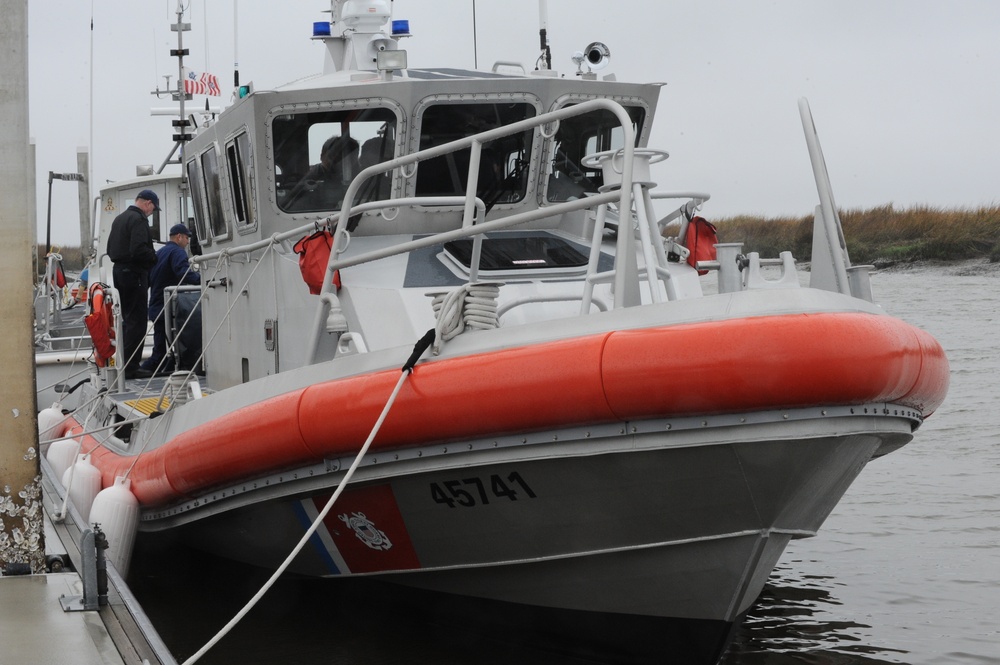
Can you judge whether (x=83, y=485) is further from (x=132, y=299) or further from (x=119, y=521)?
(x=132, y=299)

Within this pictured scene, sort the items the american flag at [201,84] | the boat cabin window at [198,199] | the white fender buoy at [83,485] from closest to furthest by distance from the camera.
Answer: the white fender buoy at [83,485], the boat cabin window at [198,199], the american flag at [201,84]

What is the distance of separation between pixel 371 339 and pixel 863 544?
3.82 m

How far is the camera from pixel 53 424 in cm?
828

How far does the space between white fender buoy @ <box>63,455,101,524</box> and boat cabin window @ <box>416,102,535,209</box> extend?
264 centimetres

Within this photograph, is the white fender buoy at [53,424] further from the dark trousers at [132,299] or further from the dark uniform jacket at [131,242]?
the dark uniform jacket at [131,242]

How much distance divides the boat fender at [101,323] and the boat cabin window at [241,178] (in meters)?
1.96

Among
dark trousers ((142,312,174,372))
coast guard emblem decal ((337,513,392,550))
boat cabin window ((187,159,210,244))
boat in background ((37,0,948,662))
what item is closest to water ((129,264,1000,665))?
boat in background ((37,0,948,662))

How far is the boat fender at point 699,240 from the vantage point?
5.64 meters

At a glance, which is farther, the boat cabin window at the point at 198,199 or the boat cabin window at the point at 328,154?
the boat cabin window at the point at 198,199

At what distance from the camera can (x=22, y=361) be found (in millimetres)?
4328

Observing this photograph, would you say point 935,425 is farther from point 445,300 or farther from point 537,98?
point 445,300

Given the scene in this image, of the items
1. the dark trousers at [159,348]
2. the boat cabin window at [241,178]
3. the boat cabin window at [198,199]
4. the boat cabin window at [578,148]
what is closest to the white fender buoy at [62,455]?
the dark trousers at [159,348]

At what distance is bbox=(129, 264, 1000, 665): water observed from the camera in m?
5.00

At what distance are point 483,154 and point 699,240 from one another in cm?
117
